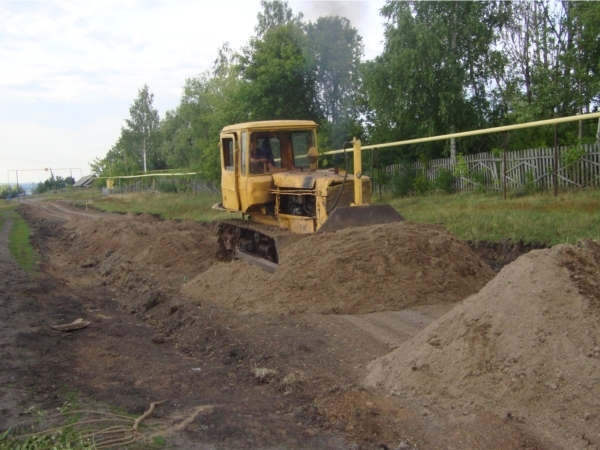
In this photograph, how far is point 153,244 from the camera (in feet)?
50.5

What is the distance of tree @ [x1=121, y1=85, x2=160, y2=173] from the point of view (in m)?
83.4

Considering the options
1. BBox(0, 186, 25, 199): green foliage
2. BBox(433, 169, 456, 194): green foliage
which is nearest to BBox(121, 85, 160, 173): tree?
BBox(0, 186, 25, 199): green foliage

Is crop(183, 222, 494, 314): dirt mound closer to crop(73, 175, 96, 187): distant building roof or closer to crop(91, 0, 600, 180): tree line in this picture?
crop(91, 0, 600, 180): tree line

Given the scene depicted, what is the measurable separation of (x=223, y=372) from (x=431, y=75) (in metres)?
21.3

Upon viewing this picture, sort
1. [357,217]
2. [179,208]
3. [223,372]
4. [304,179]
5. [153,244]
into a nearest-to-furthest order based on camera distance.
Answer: [223,372] < [357,217] < [304,179] < [153,244] < [179,208]

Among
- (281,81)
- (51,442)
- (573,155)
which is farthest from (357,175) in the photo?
(281,81)

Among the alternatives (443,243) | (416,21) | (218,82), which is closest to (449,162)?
(416,21)

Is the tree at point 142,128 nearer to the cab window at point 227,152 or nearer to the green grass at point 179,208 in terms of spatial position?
the green grass at point 179,208

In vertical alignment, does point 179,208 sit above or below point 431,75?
below

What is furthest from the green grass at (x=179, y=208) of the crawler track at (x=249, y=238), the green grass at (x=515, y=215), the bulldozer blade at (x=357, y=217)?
the bulldozer blade at (x=357, y=217)

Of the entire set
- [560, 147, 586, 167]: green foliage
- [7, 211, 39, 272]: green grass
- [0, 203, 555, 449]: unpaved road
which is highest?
[560, 147, 586, 167]: green foliage

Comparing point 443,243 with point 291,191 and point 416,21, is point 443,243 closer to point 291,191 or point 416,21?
point 291,191

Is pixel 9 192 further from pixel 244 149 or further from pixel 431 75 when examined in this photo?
pixel 244 149

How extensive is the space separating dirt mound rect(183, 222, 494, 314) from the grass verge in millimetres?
6808
